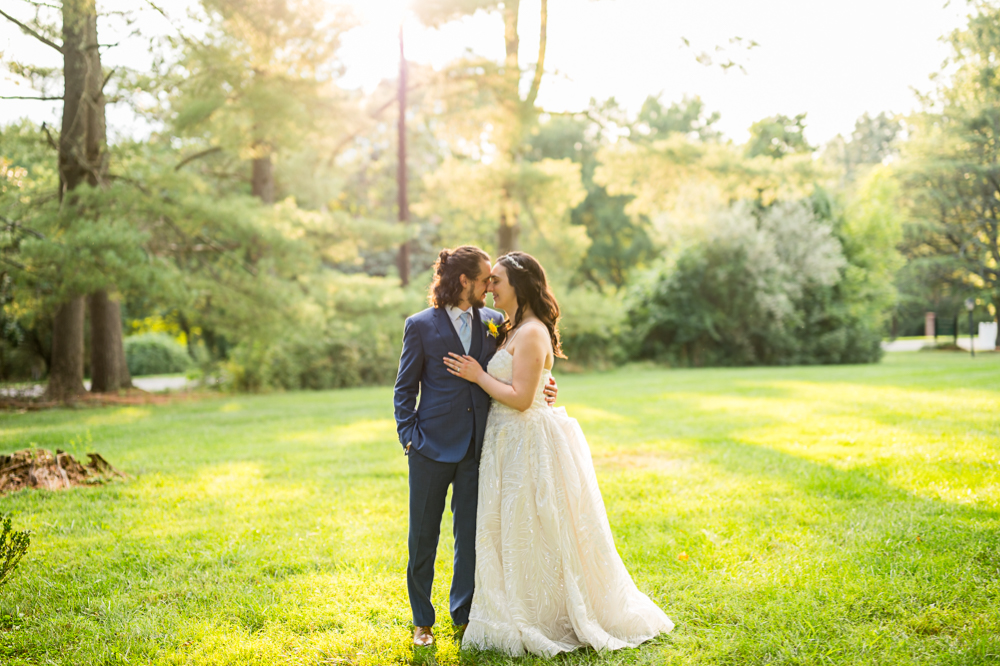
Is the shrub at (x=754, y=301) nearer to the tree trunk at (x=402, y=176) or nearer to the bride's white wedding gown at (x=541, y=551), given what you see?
the tree trunk at (x=402, y=176)

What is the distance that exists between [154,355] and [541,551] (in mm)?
27938

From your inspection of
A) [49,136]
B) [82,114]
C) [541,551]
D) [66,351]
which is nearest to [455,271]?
[541,551]

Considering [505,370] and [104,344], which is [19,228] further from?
[505,370]

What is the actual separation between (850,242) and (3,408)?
28236 millimetres

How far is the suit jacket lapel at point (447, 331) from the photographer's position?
136 inches

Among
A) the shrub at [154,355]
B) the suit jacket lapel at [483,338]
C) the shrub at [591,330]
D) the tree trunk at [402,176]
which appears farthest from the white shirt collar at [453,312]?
the shrub at [154,355]

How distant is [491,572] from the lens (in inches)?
135

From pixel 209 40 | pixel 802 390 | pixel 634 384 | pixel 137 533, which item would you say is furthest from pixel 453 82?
pixel 137 533

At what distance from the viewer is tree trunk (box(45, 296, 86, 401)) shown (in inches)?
537

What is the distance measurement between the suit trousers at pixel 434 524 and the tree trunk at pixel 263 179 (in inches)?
644

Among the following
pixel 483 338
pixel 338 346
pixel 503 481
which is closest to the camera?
pixel 503 481

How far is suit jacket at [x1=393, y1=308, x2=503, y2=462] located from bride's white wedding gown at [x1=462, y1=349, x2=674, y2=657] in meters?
0.16

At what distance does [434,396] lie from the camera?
135 inches

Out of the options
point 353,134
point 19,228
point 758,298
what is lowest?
point 758,298
